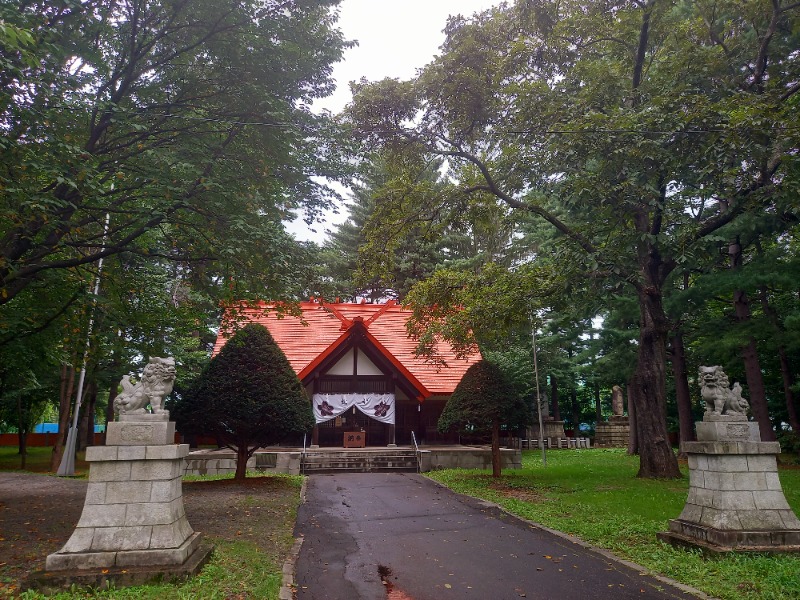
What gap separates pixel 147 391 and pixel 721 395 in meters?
7.33

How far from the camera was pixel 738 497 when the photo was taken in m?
6.98

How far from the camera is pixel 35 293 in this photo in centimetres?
1181

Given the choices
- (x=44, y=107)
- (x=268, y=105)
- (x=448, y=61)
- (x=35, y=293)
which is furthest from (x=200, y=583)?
(x=448, y=61)

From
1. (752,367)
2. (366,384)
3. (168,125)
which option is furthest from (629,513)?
(366,384)

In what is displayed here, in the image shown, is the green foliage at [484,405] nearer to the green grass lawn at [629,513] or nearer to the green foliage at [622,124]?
the green grass lawn at [629,513]

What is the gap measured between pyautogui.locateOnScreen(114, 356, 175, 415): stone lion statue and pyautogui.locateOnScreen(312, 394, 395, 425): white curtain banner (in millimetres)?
15099

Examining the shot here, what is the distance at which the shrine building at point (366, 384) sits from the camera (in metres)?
21.7

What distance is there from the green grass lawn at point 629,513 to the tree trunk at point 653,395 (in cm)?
53

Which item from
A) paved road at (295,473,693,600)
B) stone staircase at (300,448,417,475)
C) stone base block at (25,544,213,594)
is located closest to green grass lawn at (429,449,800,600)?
paved road at (295,473,693,600)

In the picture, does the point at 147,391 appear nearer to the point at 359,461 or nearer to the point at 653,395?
the point at 653,395

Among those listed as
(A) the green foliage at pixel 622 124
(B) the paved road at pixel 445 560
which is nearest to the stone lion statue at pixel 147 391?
(B) the paved road at pixel 445 560

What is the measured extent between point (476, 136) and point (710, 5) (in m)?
5.91

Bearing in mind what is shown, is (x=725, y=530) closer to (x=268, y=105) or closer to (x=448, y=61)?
(x=268, y=105)

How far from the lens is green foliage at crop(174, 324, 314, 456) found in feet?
44.8
